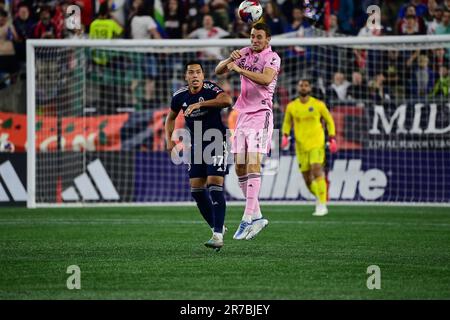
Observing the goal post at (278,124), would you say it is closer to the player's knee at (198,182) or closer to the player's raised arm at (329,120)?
the player's raised arm at (329,120)

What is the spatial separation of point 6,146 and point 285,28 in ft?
22.5

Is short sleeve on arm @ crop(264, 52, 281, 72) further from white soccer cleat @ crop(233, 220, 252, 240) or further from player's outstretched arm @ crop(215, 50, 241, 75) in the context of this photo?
white soccer cleat @ crop(233, 220, 252, 240)

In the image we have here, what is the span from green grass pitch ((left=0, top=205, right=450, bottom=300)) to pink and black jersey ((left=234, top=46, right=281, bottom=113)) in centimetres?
169

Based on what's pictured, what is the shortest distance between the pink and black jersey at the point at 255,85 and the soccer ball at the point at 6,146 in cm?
895

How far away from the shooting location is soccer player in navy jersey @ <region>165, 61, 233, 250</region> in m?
11.9

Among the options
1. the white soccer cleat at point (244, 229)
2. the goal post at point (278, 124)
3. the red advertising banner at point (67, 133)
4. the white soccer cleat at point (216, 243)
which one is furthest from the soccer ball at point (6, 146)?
the white soccer cleat at point (216, 243)

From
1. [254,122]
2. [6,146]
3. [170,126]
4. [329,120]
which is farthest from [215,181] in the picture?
[6,146]

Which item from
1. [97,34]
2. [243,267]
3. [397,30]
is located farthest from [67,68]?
[243,267]

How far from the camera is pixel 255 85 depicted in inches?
517

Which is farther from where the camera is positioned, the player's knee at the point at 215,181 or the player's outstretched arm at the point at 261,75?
the player's outstretched arm at the point at 261,75

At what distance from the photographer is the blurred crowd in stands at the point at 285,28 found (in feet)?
72.5

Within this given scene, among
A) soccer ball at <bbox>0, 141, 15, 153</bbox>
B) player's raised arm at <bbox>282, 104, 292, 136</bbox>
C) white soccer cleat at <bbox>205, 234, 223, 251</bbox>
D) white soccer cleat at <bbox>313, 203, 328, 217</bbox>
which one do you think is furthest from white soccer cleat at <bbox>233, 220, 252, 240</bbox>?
soccer ball at <bbox>0, 141, 15, 153</bbox>

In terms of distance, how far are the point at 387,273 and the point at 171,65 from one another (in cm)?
1378

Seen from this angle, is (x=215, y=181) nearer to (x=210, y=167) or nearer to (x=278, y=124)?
(x=210, y=167)
